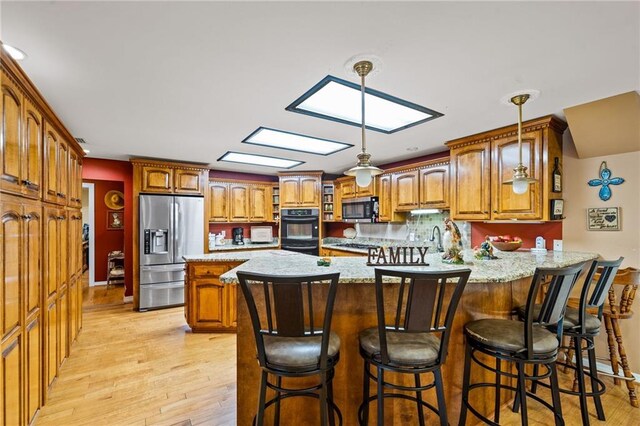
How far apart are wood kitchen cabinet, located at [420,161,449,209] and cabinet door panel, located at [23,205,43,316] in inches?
154

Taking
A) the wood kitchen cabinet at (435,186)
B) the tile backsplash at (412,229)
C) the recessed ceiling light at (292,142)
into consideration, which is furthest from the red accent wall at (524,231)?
the recessed ceiling light at (292,142)

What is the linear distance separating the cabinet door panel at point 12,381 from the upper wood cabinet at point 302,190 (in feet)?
13.6

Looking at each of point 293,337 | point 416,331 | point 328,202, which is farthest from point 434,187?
point 293,337

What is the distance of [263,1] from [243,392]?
2.09 metres

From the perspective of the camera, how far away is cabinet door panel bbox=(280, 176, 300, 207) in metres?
5.58

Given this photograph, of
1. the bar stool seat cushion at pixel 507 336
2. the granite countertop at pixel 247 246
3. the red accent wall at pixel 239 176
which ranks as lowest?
the bar stool seat cushion at pixel 507 336

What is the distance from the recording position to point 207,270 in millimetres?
3447

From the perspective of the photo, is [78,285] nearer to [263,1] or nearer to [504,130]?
[263,1]

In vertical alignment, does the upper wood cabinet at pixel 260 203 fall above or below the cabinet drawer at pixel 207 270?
above

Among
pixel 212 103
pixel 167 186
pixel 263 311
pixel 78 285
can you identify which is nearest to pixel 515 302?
pixel 263 311

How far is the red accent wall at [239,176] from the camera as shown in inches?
215

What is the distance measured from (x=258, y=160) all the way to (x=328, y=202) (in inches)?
67.4

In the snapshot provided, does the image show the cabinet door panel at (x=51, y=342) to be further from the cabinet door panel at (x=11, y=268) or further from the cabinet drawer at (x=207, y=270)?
the cabinet drawer at (x=207, y=270)

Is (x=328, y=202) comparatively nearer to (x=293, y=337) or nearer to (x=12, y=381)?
(x=293, y=337)
